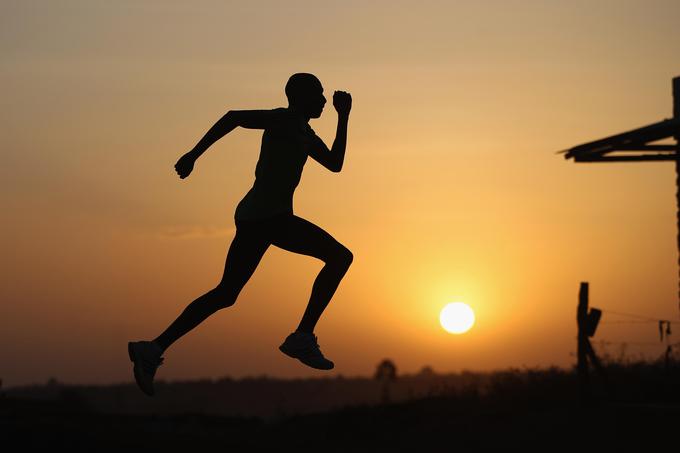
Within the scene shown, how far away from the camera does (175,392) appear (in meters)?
113

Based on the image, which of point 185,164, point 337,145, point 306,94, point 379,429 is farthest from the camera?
point 379,429

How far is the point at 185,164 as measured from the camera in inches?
322

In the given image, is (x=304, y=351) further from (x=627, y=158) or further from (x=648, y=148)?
(x=627, y=158)

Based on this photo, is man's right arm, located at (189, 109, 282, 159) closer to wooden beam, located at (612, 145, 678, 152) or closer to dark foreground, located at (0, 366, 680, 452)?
dark foreground, located at (0, 366, 680, 452)

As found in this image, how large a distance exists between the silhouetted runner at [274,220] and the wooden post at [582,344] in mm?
16268

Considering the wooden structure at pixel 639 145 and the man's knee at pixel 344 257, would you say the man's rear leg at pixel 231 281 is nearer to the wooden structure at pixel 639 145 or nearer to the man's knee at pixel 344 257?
the man's knee at pixel 344 257

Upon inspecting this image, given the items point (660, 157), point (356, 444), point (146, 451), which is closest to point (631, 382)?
point (660, 157)

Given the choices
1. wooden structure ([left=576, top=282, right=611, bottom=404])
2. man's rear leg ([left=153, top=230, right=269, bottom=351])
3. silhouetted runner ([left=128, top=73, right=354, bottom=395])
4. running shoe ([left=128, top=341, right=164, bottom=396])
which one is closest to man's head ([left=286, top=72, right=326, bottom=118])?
silhouetted runner ([left=128, top=73, right=354, bottom=395])

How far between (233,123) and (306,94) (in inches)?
27.5

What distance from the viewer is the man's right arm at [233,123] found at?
829 centimetres

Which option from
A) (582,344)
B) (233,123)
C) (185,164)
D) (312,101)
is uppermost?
(312,101)

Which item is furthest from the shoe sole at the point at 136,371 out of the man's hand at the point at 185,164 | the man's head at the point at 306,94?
the man's head at the point at 306,94

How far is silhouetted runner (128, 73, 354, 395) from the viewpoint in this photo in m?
8.64

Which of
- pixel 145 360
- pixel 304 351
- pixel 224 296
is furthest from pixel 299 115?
pixel 145 360
